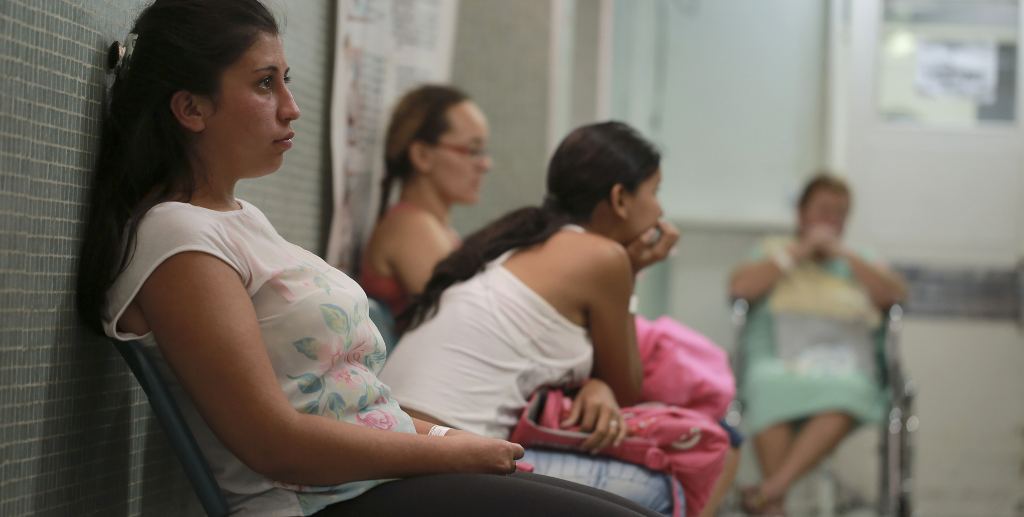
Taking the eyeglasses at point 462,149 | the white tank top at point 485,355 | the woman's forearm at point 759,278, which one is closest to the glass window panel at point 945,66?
the woman's forearm at point 759,278

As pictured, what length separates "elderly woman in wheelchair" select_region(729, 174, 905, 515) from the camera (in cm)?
391

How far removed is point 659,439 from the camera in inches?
80.0

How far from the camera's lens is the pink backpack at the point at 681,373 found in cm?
228

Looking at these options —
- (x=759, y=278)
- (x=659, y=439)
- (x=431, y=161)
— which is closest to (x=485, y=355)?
(x=659, y=439)

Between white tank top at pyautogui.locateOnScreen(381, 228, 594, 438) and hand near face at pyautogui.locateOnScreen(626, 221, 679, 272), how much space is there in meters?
0.24

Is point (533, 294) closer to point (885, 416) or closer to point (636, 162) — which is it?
point (636, 162)

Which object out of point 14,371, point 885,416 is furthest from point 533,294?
point 885,416

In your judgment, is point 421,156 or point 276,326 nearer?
point 276,326

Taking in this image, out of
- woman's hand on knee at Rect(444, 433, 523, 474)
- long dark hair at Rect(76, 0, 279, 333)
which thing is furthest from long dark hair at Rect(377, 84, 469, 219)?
woman's hand on knee at Rect(444, 433, 523, 474)

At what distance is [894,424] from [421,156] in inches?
66.8

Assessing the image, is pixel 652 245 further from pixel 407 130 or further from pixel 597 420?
pixel 407 130

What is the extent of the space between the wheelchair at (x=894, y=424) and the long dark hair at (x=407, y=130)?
4.09 ft

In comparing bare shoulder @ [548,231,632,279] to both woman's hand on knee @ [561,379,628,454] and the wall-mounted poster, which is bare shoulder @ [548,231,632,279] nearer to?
woman's hand on knee @ [561,379,628,454]

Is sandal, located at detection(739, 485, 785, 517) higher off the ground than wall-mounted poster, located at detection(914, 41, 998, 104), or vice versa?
wall-mounted poster, located at detection(914, 41, 998, 104)
